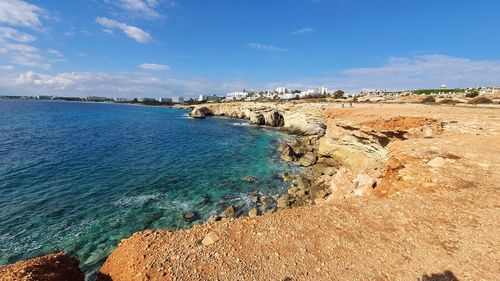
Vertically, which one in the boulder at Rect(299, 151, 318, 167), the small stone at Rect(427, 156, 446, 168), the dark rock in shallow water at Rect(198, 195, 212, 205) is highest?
the small stone at Rect(427, 156, 446, 168)

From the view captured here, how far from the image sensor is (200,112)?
105938 millimetres

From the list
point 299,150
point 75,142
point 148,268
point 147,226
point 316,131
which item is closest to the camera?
point 148,268

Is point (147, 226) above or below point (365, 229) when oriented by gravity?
below

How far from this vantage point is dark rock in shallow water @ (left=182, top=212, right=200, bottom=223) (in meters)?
18.0

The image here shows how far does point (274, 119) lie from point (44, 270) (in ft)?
228

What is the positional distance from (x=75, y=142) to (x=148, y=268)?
4435 centimetres

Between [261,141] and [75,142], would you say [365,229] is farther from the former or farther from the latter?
[75,142]

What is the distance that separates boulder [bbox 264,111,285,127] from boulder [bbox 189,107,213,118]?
130 feet

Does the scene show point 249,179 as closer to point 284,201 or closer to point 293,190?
point 293,190

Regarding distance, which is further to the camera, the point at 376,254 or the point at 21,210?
the point at 21,210

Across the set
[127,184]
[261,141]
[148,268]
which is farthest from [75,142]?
[148,268]

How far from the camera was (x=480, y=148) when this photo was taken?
550 inches

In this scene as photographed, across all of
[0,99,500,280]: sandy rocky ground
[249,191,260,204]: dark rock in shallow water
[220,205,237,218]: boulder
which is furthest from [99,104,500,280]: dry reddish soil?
[249,191,260,204]: dark rock in shallow water

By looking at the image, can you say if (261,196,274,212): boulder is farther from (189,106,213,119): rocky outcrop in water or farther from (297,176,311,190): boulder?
(189,106,213,119): rocky outcrop in water
